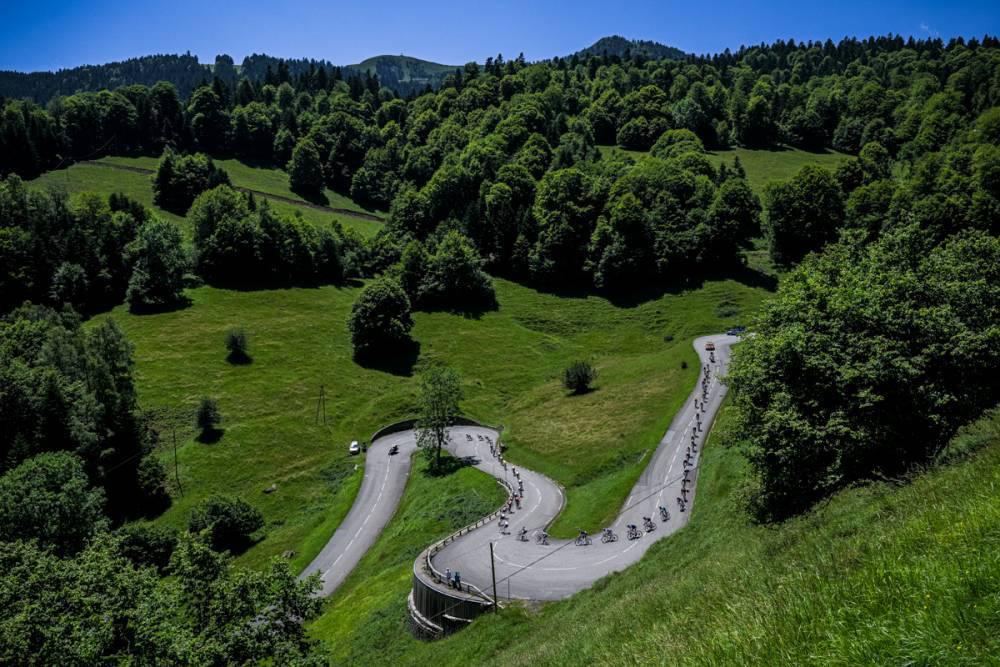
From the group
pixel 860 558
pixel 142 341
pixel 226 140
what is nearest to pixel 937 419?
pixel 860 558

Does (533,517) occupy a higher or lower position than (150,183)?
lower

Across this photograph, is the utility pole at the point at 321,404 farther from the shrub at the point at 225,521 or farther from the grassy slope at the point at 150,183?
the grassy slope at the point at 150,183

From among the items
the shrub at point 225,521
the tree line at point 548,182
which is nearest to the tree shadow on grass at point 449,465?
the shrub at point 225,521

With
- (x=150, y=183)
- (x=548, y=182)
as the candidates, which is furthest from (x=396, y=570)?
(x=150, y=183)

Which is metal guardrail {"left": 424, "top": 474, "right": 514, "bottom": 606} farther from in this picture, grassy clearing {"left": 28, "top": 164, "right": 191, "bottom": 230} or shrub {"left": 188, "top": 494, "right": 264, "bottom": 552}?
grassy clearing {"left": 28, "top": 164, "right": 191, "bottom": 230}

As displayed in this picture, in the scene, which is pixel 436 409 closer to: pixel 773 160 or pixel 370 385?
pixel 370 385

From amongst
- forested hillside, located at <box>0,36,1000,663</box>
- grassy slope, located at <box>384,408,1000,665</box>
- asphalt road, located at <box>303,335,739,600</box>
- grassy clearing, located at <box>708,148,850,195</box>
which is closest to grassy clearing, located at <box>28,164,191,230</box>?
forested hillside, located at <box>0,36,1000,663</box>
